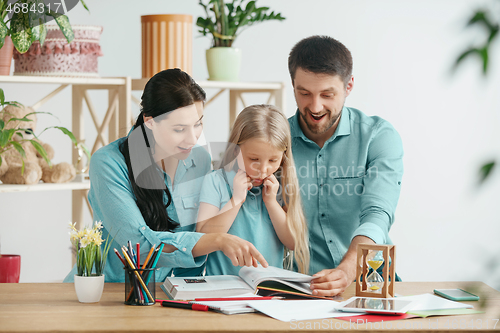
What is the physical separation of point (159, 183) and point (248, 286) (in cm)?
49

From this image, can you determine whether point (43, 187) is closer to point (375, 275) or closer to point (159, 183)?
point (159, 183)

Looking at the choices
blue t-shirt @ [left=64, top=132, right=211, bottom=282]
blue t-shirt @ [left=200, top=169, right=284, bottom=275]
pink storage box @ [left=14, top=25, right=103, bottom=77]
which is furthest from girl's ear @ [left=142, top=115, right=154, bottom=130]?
pink storage box @ [left=14, top=25, right=103, bottom=77]

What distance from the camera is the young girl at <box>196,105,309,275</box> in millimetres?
1703

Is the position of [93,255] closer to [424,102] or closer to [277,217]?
[277,217]

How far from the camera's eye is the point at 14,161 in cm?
229

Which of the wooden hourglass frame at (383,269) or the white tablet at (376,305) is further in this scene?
the wooden hourglass frame at (383,269)

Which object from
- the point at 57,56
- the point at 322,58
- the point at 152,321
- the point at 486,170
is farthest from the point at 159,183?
the point at 486,170

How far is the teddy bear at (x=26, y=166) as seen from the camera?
2256 millimetres

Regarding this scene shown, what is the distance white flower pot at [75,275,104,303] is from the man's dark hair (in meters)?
1.03

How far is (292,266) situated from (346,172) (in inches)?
15.8

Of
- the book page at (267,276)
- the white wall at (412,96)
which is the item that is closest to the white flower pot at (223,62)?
the white wall at (412,96)

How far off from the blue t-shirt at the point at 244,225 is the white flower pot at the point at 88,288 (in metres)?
0.49

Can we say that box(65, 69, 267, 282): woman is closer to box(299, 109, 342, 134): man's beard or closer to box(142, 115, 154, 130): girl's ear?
box(142, 115, 154, 130): girl's ear

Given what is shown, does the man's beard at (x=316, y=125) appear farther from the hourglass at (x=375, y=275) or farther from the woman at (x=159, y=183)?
the hourglass at (x=375, y=275)
